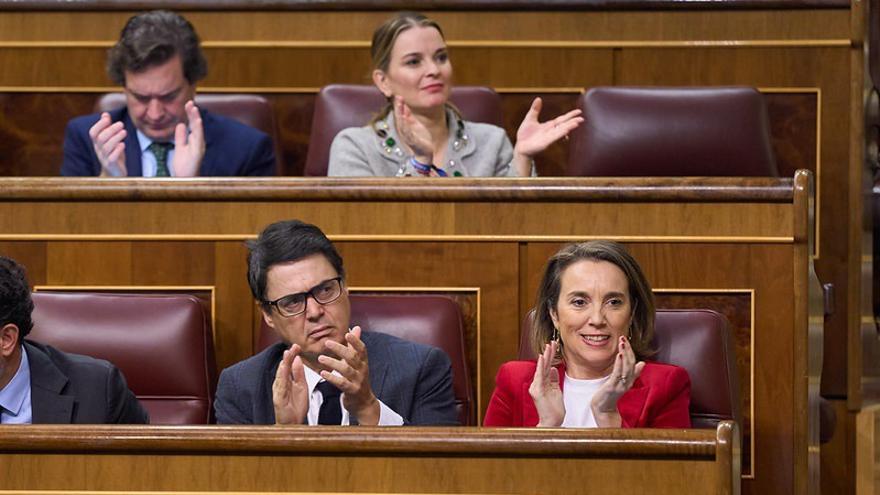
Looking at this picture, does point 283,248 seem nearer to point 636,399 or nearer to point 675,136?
point 636,399

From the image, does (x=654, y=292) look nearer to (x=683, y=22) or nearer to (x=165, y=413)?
(x=165, y=413)

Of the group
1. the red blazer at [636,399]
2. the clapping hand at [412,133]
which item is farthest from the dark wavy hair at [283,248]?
the clapping hand at [412,133]

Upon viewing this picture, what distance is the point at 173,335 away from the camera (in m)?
0.97

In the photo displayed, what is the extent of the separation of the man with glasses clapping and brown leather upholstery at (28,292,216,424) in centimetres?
5

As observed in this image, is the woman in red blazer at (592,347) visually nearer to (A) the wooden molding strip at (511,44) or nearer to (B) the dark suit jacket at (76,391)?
(B) the dark suit jacket at (76,391)

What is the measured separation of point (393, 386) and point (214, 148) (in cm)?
39

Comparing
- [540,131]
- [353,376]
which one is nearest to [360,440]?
[353,376]

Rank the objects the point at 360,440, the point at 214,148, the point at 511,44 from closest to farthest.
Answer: the point at 360,440 → the point at 214,148 → the point at 511,44

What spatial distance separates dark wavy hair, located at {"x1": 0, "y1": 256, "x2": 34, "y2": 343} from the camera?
89cm

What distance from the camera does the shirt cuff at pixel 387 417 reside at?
34.9 inches

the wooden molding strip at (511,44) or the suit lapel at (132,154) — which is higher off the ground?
the wooden molding strip at (511,44)

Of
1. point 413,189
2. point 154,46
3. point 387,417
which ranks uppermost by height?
point 154,46

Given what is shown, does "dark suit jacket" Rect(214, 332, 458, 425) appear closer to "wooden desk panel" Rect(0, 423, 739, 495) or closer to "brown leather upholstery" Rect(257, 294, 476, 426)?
"brown leather upholstery" Rect(257, 294, 476, 426)

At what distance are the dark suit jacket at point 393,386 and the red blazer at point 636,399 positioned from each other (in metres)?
0.03
